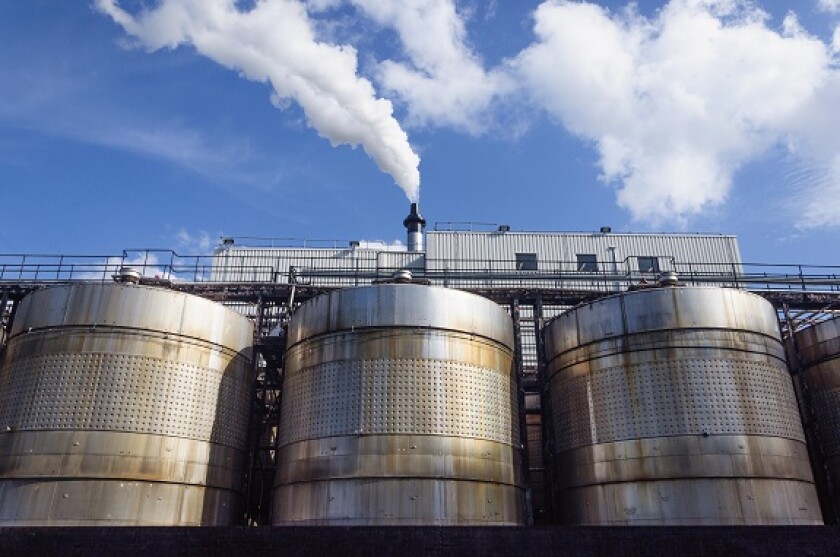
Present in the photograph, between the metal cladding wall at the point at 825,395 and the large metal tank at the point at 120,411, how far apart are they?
75.7 ft

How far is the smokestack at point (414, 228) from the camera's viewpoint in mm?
43562

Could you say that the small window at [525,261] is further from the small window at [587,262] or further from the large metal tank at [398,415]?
the large metal tank at [398,415]

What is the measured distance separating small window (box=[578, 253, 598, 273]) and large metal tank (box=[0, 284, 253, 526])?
24.4m

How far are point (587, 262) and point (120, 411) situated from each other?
95.5 ft

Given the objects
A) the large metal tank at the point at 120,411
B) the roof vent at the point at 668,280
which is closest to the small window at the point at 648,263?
the roof vent at the point at 668,280

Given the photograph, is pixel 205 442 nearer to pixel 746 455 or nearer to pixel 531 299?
pixel 531 299

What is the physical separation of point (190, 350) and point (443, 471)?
9.86 metres

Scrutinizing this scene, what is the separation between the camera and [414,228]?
1754 inches

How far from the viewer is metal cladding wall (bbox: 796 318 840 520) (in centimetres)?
2612

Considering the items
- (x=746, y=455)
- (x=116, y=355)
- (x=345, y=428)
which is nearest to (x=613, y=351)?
(x=746, y=455)
